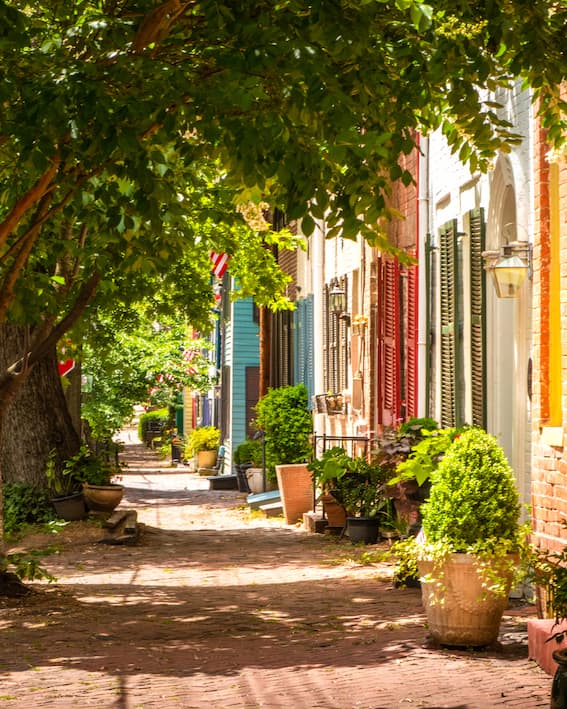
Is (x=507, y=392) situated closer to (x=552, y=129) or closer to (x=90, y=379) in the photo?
(x=552, y=129)

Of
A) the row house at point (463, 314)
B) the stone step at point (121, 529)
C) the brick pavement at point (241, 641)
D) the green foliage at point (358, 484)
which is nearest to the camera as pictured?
the brick pavement at point (241, 641)

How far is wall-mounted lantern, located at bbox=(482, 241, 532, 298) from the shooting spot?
34.3 ft

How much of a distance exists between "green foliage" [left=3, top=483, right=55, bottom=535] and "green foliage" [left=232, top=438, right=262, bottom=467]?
858cm

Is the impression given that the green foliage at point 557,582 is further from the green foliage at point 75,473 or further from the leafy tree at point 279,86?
the green foliage at point 75,473

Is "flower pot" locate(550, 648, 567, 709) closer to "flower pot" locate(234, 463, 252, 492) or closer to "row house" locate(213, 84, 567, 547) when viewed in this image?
"row house" locate(213, 84, 567, 547)

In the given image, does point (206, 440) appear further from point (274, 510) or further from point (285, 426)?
point (274, 510)

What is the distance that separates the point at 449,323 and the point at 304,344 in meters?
12.2

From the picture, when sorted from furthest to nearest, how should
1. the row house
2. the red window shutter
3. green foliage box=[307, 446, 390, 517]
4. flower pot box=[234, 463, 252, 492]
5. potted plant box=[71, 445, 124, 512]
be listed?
flower pot box=[234, 463, 252, 492], potted plant box=[71, 445, 124, 512], the red window shutter, green foliage box=[307, 446, 390, 517], the row house

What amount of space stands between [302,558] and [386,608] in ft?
15.1

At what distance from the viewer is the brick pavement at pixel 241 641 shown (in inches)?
304

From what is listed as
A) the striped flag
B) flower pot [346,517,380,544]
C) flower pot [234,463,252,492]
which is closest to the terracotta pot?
flower pot [234,463,252,492]

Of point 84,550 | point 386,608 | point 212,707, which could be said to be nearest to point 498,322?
point 386,608

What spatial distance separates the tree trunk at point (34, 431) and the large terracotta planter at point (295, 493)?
3.35 meters

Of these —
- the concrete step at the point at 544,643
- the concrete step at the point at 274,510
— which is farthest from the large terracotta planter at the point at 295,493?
the concrete step at the point at 544,643
